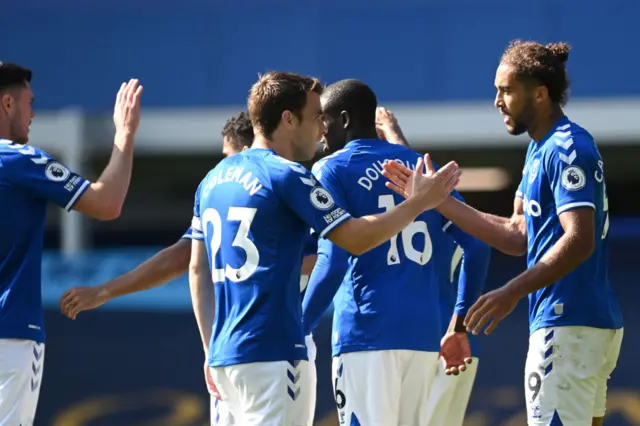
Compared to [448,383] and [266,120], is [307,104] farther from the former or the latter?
[448,383]

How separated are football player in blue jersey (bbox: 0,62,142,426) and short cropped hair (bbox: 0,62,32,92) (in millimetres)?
283

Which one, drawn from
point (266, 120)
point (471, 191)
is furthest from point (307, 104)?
point (471, 191)

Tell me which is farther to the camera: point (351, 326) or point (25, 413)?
point (351, 326)

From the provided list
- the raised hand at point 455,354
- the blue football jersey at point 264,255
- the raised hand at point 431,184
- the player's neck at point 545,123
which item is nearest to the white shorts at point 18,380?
the blue football jersey at point 264,255

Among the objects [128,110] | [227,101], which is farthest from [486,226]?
[227,101]

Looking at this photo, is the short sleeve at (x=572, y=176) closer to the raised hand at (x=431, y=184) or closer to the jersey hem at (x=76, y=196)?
the raised hand at (x=431, y=184)

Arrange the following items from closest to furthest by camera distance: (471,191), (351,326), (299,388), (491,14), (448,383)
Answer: (299,388) < (351,326) < (448,383) < (491,14) < (471,191)

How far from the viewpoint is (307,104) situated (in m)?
Result: 4.95

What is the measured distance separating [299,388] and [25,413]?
120 centimetres

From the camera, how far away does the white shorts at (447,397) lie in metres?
6.64

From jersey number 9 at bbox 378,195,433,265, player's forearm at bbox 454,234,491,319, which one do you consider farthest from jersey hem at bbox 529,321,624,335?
player's forearm at bbox 454,234,491,319

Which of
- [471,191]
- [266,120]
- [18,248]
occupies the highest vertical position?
[266,120]

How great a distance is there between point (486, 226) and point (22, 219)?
2.13 metres

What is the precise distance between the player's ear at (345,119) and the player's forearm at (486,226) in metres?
0.80
